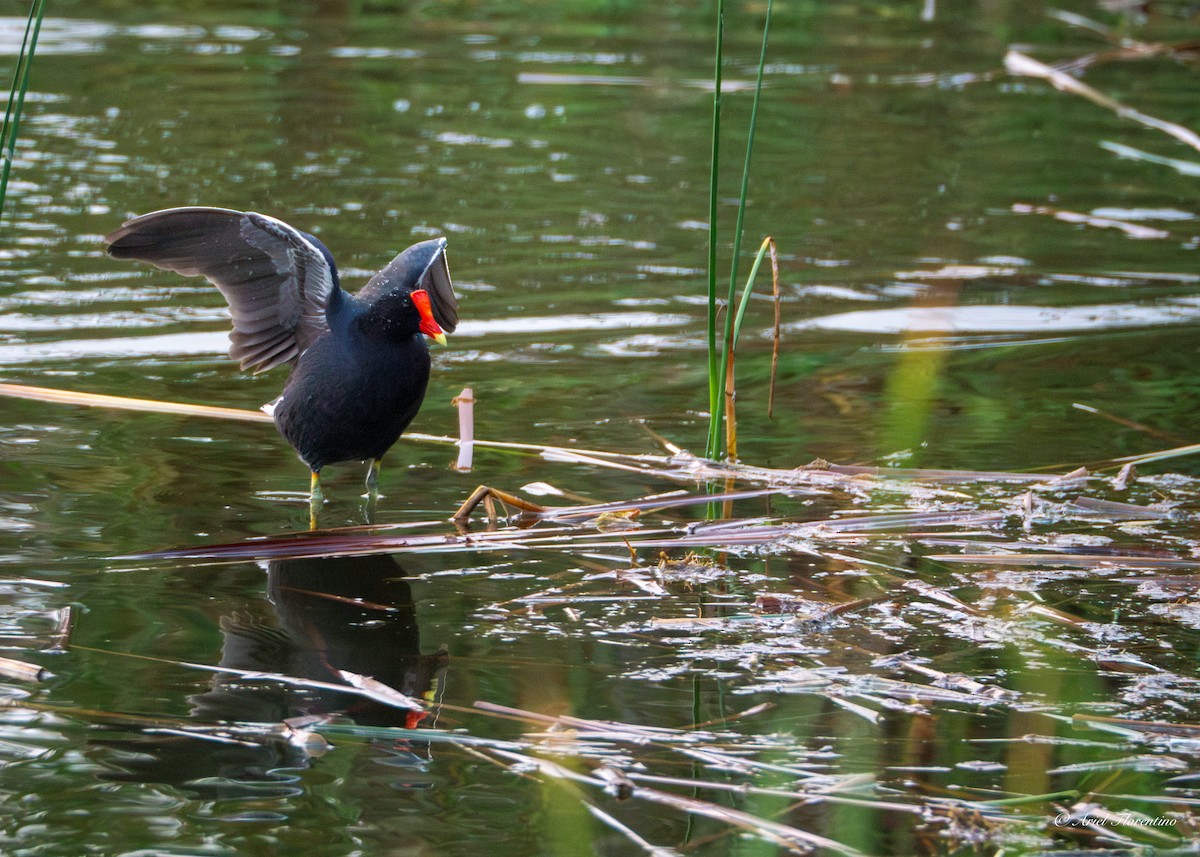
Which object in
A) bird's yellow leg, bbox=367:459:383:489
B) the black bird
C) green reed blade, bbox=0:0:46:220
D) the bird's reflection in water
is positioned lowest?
the bird's reflection in water

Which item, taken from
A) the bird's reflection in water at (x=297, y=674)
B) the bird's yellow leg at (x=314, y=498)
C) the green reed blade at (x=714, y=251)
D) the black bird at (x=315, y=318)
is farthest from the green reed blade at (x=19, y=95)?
the green reed blade at (x=714, y=251)

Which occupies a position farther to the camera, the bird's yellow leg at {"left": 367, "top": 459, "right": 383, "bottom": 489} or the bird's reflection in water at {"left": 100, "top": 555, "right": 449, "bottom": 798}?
the bird's yellow leg at {"left": 367, "top": 459, "right": 383, "bottom": 489}

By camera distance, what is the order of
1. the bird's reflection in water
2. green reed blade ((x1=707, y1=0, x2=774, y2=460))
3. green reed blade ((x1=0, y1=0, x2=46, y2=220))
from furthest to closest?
green reed blade ((x1=707, y1=0, x2=774, y2=460)), green reed blade ((x1=0, y1=0, x2=46, y2=220)), the bird's reflection in water

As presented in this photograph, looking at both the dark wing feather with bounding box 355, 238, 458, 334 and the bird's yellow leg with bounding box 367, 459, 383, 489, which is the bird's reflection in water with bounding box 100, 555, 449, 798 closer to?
the bird's yellow leg with bounding box 367, 459, 383, 489

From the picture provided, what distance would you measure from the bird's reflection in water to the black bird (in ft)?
1.43

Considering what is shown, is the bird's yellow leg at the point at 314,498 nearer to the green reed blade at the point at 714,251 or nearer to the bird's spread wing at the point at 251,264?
the bird's spread wing at the point at 251,264

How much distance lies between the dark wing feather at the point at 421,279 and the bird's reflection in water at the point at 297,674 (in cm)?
76

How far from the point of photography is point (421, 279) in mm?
4051

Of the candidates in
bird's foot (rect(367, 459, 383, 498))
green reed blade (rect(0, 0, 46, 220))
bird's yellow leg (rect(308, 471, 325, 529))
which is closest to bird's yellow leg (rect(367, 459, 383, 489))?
bird's foot (rect(367, 459, 383, 498))

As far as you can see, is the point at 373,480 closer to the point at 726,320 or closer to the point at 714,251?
the point at 726,320

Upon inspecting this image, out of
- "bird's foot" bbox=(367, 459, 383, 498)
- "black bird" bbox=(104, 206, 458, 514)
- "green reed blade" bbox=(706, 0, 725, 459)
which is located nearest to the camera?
"green reed blade" bbox=(706, 0, 725, 459)

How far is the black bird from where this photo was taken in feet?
12.8

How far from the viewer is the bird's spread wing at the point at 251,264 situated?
3.95 meters

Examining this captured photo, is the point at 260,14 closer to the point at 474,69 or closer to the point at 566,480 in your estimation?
the point at 474,69
